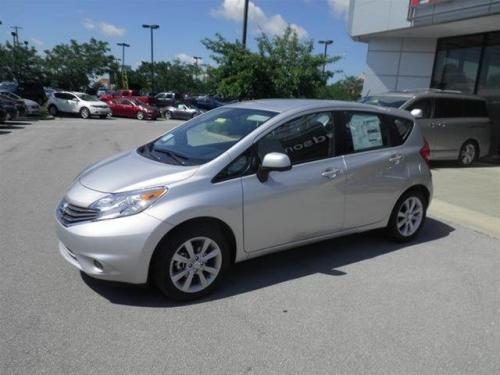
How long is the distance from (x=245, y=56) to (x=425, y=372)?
1420 cm

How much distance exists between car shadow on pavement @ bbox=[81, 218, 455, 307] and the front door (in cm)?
34

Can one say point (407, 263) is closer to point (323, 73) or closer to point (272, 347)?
point (272, 347)

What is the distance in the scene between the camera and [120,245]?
133 inches

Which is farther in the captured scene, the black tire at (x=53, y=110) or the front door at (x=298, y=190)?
the black tire at (x=53, y=110)

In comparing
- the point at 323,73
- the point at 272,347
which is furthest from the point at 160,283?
the point at 323,73

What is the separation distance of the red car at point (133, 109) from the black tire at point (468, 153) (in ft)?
75.2

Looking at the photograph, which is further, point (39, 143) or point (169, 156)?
point (39, 143)

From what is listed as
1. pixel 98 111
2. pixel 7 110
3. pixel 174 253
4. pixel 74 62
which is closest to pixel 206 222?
pixel 174 253

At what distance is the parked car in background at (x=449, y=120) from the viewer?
10.4m

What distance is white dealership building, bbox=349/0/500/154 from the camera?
12.1m

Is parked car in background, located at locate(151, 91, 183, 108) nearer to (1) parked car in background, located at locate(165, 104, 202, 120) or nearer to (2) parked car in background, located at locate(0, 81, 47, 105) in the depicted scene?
(1) parked car in background, located at locate(165, 104, 202, 120)

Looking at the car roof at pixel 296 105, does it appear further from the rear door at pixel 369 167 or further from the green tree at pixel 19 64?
the green tree at pixel 19 64

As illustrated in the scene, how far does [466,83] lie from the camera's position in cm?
1416

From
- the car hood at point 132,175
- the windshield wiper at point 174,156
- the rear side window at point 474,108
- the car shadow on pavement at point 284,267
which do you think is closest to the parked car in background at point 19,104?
the rear side window at point 474,108
